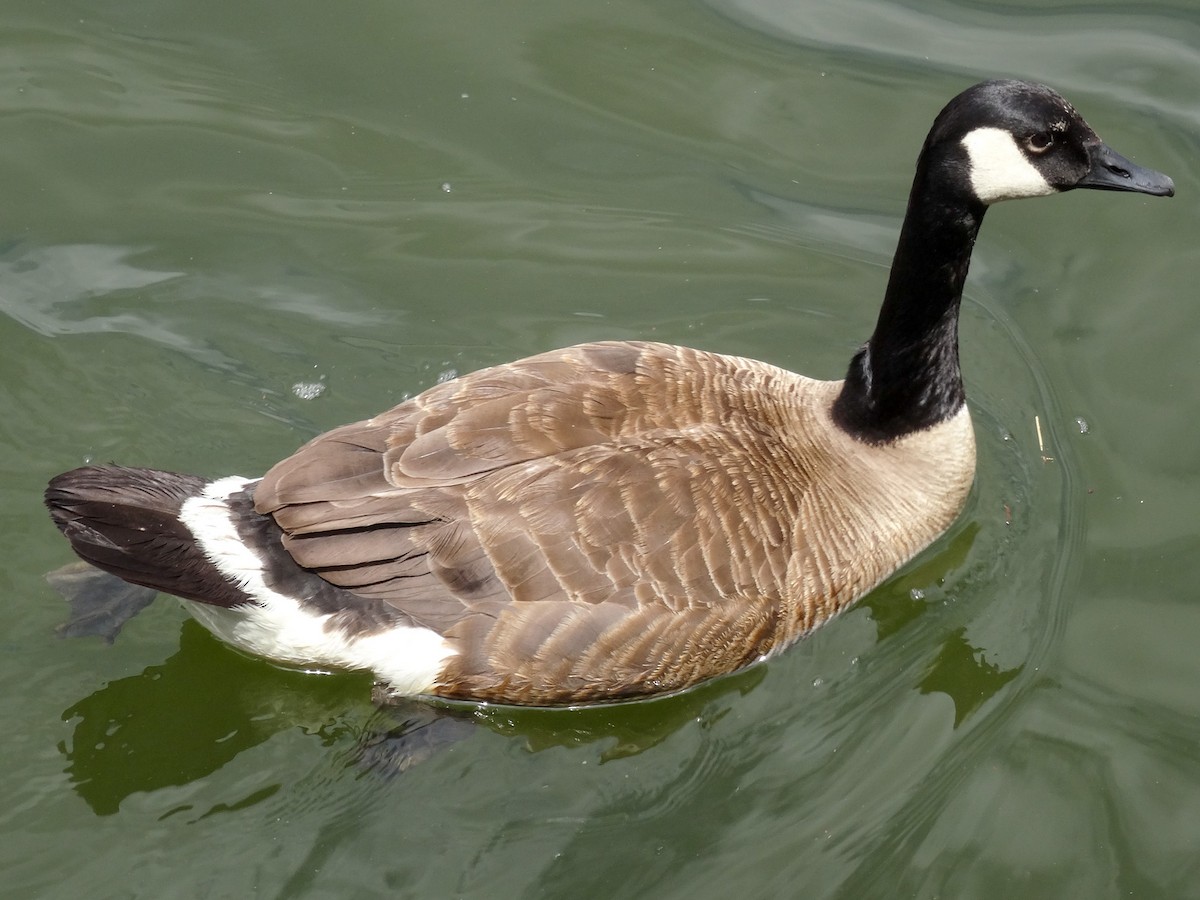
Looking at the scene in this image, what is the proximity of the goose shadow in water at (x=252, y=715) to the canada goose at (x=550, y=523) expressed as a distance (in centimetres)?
19

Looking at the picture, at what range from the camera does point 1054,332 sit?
696 cm

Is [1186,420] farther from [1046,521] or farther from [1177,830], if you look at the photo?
[1177,830]

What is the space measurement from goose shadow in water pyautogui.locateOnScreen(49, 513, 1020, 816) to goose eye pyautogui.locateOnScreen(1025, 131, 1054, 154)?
2219mm

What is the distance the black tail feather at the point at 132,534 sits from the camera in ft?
15.5

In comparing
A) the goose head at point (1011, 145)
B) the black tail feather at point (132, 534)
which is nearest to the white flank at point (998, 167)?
the goose head at point (1011, 145)

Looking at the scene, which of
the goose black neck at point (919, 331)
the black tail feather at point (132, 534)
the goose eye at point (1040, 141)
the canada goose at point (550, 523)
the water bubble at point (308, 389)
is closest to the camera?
the black tail feather at point (132, 534)

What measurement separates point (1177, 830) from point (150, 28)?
7053 mm

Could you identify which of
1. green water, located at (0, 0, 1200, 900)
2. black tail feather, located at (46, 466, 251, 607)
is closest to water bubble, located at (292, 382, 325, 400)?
green water, located at (0, 0, 1200, 900)

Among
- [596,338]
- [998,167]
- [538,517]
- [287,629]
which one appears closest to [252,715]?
[287,629]

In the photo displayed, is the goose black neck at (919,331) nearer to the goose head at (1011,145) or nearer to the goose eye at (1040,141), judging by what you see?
the goose head at (1011,145)

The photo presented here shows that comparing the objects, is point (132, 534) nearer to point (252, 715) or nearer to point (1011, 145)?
point (252, 715)

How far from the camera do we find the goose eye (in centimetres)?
495

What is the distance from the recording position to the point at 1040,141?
499 centimetres

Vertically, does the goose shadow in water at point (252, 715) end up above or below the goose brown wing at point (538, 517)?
below
